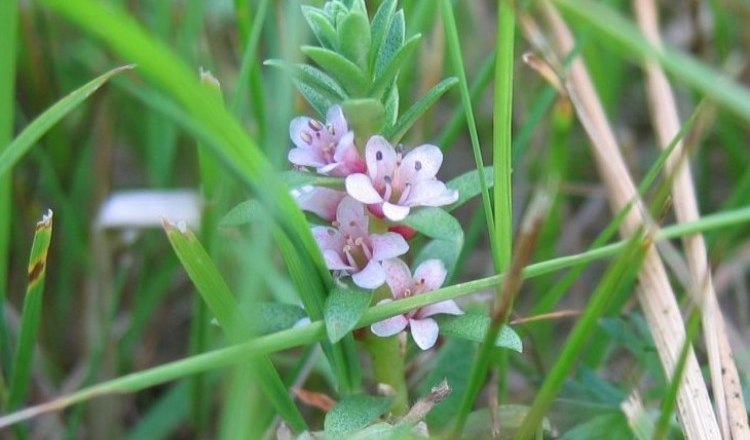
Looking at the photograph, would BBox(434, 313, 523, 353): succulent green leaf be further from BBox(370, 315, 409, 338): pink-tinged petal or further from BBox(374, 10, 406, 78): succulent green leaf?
BBox(374, 10, 406, 78): succulent green leaf

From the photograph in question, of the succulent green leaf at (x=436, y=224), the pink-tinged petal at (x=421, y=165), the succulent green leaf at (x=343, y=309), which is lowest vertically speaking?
the succulent green leaf at (x=343, y=309)

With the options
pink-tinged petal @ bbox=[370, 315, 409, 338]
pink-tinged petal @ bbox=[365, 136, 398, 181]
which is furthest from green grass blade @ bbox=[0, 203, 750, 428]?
pink-tinged petal @ bbox=[365, 136, 398, 181]

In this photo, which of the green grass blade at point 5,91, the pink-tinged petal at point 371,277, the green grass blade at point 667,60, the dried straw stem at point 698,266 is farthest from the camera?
the green grass blade at point 5,91

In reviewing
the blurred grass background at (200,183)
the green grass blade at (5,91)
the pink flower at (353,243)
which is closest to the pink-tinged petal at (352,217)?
the pink flower at (353,243)

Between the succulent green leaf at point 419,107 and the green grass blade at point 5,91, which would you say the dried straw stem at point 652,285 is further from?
the green grass blade at point 5,91

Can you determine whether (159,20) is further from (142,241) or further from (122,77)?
(142,241)

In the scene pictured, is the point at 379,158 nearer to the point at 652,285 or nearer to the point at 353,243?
the point at 353,243
